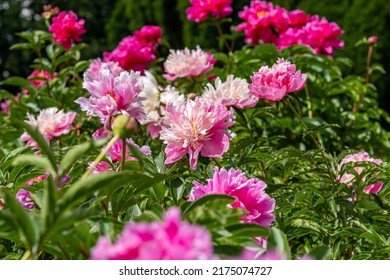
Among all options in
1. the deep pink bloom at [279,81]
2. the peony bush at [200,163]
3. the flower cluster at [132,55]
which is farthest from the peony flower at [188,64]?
the deep pink bloom at [279,81]

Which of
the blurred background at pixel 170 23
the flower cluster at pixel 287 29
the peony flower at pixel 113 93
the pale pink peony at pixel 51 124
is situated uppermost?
the peony flower at pixel 113 93

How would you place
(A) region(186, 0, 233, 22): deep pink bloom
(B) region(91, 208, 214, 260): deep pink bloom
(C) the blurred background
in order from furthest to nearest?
(C) the blurred background < (A) region(186, 0, 233, 22): deep pink bloom < (B) region(91, 208, 214, 260): deep pink bloom

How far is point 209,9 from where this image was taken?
103 inches

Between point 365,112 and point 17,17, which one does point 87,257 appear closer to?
point 365,112

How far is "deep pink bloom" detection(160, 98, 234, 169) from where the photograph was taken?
112 centimetres

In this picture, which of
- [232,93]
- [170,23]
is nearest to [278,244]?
[232,93]

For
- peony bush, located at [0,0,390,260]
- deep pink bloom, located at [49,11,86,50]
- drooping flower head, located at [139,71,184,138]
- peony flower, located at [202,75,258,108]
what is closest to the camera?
peony bush, located at [0,0,390,260]

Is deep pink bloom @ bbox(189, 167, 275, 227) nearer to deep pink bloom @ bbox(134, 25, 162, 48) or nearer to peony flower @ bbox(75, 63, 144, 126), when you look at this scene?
peony flower @ bbox(75, 63, 144, 126)

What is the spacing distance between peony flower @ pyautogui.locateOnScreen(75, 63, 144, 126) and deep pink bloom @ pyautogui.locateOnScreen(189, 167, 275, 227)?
270mm

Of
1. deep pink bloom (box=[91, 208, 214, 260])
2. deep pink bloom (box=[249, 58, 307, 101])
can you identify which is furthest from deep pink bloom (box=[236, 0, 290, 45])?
deep pink bloom (box=[91, 208, 214, 260])

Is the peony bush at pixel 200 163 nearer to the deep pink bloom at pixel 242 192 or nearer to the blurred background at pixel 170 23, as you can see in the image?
the deep pink bloom at pixel 242 192

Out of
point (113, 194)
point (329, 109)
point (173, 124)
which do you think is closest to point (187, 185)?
point (173, 124)

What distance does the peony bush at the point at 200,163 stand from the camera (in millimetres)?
642

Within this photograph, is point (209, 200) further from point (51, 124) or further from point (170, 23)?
point (170, 23)
